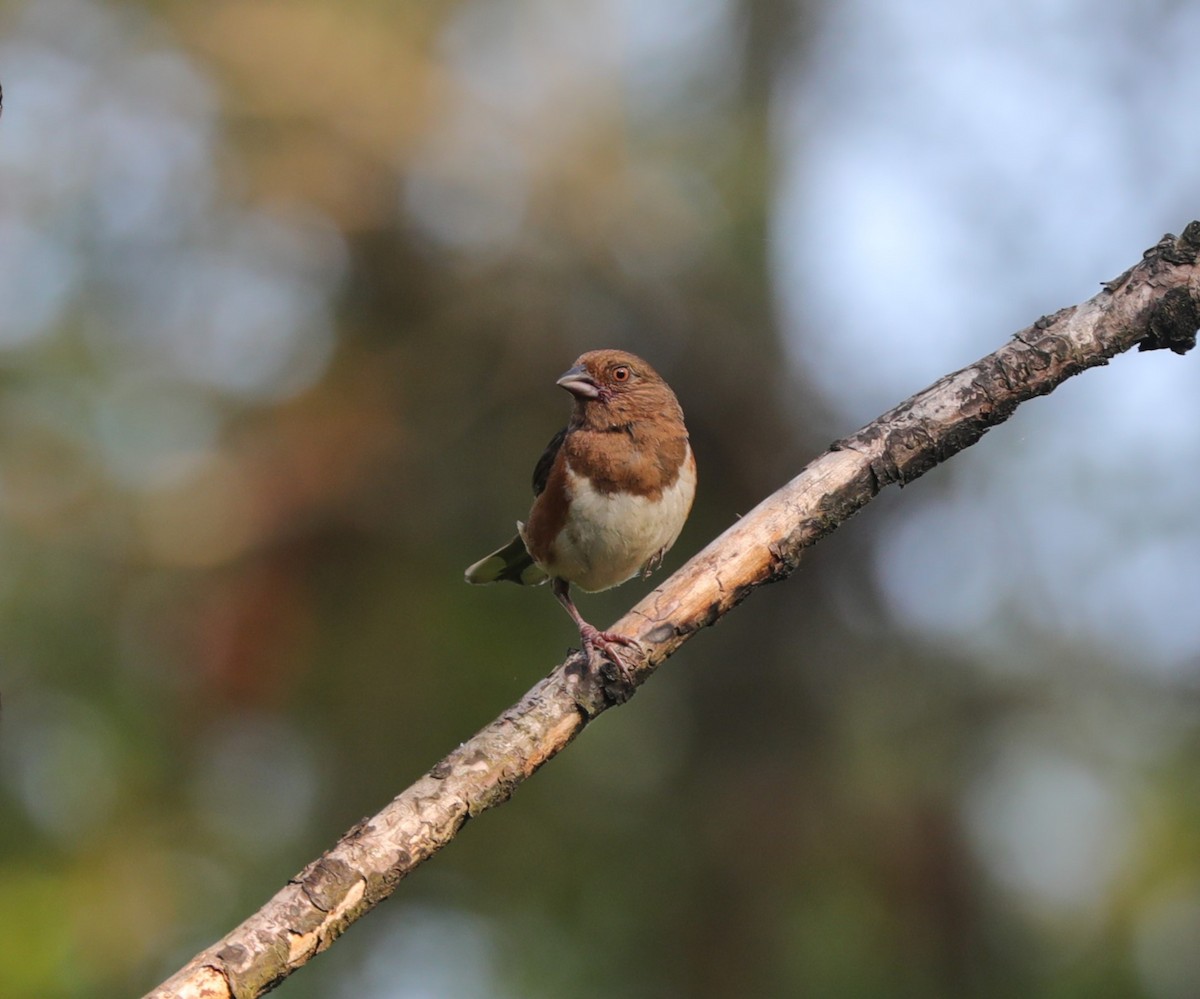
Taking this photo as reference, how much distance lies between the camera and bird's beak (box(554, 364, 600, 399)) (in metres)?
4.33

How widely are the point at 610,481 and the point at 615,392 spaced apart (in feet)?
1.26

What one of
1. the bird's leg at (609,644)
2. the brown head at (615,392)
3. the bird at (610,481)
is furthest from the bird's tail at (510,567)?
the bird's leg at (609,644)

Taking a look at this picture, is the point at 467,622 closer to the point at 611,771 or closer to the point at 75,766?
the point at 611,771

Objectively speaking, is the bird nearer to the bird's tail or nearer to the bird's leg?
the bird's tail

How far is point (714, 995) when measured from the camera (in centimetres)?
680

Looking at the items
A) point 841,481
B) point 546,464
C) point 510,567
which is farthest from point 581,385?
point 841,481

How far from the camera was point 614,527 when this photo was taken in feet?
13.5

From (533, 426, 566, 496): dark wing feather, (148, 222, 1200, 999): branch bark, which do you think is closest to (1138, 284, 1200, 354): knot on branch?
(148, 222, 1200, 999): branch bark

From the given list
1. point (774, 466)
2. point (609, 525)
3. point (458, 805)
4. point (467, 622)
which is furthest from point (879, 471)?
point (774, 466)

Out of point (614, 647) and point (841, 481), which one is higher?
point (841, 481)

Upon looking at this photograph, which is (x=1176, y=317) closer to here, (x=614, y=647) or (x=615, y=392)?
(x=614, y=647)

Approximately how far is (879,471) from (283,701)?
4329 millimetres

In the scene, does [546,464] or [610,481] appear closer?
[610,481]

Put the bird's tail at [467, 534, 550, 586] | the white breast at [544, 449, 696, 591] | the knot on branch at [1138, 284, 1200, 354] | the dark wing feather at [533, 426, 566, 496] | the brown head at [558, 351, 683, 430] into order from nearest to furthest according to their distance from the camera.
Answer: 1. the knot on branch at [1138, 284, 1200, 354]
2. the white breast at [544, 449, 696, 591]
3. the brown head at [558, 351, 683, 430]
4. the dark wing feather at [533, 426, 566, 496]
5. the bird's tail at [467, 534, 550, 586]
